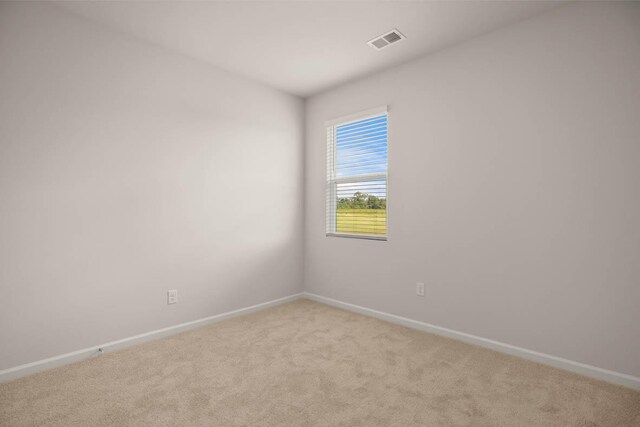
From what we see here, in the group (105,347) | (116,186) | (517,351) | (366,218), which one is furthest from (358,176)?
(105,347)

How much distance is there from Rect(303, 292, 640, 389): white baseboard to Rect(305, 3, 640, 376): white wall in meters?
0.05

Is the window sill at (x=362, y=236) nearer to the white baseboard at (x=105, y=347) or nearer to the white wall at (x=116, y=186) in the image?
the white wall at (x=116, y=186)

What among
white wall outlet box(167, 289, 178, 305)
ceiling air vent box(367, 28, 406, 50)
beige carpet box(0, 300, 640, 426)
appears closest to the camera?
beige carpet box(0, 300, 640, 426)

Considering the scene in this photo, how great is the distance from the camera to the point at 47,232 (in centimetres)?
224

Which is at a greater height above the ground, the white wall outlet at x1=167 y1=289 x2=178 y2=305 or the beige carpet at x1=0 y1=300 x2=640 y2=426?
the white wall outlet at x1=167 y1=289 x2=178 y2=305

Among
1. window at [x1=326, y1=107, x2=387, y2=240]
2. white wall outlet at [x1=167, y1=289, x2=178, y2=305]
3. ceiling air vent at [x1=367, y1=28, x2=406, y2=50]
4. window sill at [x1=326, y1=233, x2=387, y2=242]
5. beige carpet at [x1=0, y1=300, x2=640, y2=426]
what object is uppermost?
ceiling air vent at [x1=367, y1=28, x2=406, y2=50]

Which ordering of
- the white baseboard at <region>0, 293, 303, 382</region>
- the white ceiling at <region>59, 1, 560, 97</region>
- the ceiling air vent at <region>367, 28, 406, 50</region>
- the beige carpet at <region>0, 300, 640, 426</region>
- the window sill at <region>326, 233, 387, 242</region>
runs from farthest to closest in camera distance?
the window sill at <region>326, 233, 387, 242</region> < the ceiling air vent at <region>367, 28, 406, 50</region> < the white ceiling at <region>59, 1, 560, 97</region> < the white baseboard at <region>0, 293, 303, 382</region> < the beige carpet at <region>0, 300, 640, 426</region>

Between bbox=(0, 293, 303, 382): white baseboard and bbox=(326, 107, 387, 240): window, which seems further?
bbox=(326, 107, 387, 240): window

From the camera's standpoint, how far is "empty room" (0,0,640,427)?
78.7 inches

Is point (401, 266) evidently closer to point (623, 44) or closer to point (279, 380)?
point (279, 380)

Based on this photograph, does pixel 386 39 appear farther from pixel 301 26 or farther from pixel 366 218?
pixel 366 218

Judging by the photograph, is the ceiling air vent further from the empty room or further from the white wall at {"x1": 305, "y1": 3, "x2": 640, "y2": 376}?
the white wall at {"x1": 305, "y1": 3, "x2": 640, "y2": 376}

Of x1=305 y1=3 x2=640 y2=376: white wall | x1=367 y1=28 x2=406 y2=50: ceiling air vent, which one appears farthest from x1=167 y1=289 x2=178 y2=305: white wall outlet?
x1=367 y1=28 x2=406 y2=50: ceiling air vent

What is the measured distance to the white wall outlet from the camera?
2861 millimetres
